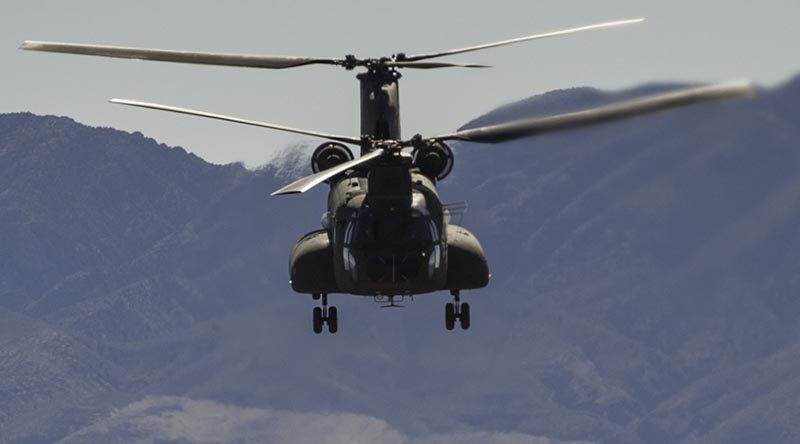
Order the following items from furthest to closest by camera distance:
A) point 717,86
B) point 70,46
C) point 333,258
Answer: point 333,258, point 70,46, point 717,86

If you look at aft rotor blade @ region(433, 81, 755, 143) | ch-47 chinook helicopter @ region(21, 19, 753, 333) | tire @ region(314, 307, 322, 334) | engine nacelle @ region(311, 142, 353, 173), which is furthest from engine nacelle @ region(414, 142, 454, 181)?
aft rotor blade @ region(433, 81, 755, 143)

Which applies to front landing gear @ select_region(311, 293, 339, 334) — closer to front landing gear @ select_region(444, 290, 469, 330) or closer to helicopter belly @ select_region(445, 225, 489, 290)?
front landing gear @ select_region(444, 290, 469, 330)

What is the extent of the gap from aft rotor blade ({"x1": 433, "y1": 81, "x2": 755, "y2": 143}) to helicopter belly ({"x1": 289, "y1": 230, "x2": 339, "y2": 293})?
10.6 m

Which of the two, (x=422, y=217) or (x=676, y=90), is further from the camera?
(x=422, y=217)

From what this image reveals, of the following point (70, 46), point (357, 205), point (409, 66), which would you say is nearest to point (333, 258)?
point (357, 205)

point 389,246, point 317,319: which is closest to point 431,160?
point 317,319

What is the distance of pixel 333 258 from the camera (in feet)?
228

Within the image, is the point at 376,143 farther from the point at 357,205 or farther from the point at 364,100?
the point at 364,100

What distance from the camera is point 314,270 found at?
6975 centimetres

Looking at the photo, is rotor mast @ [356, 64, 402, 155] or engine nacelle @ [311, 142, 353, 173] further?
engine nacelle @ [311, 142, 353, 173]

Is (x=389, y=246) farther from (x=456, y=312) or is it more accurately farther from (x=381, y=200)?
(x=456, y=312)

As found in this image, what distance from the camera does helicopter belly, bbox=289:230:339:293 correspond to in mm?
69750

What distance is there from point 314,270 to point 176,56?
9840mm

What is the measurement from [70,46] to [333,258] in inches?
494
